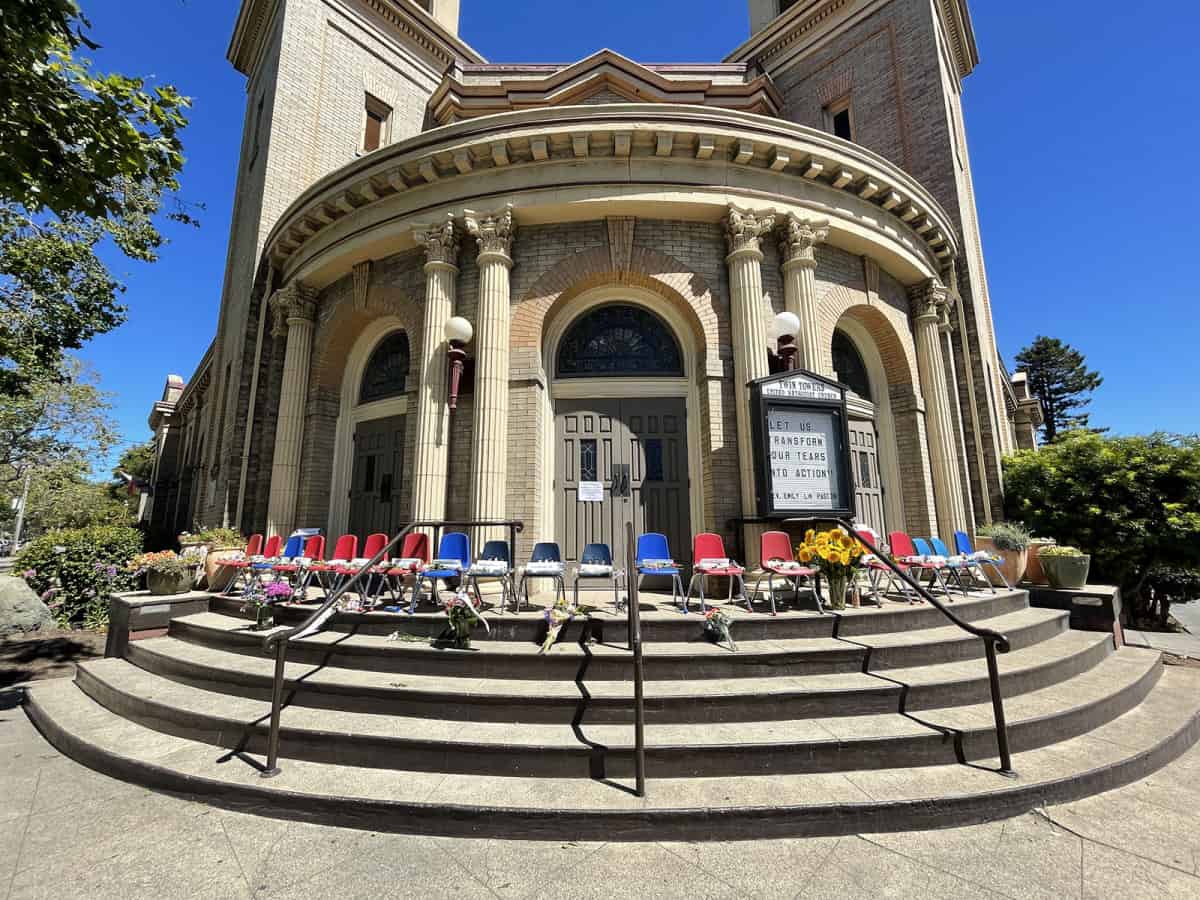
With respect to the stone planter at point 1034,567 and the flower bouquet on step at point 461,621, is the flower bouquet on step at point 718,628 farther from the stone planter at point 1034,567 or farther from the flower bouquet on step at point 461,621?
the stone planter at point 1034,567

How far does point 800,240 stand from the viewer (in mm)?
7938

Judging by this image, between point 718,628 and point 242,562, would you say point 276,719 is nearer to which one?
point 718,628

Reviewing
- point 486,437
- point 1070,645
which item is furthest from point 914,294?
point 486,437

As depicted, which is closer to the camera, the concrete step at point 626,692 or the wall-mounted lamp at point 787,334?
the concrete step at point 626,692

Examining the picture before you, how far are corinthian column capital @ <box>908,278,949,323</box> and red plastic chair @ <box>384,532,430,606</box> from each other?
34.8 ft

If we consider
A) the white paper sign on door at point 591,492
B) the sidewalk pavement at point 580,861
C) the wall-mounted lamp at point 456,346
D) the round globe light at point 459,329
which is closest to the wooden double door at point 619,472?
the white paper sign on door at point 591,492

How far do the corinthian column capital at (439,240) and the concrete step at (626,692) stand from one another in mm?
6203

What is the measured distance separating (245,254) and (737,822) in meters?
16.2

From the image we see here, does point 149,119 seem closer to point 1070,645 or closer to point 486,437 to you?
point 486,437

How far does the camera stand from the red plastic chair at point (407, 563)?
18.1 ft

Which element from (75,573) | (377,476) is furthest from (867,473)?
(75,573)

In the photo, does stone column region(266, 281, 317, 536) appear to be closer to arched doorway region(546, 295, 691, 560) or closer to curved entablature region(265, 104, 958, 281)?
curved entablature region(265, 104, 958, 281)

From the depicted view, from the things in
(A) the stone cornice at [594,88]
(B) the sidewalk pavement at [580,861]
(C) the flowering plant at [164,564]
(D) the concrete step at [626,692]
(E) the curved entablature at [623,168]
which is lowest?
(B) the sidewalk pavement at [580,861]

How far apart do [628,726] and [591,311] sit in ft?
21.5
